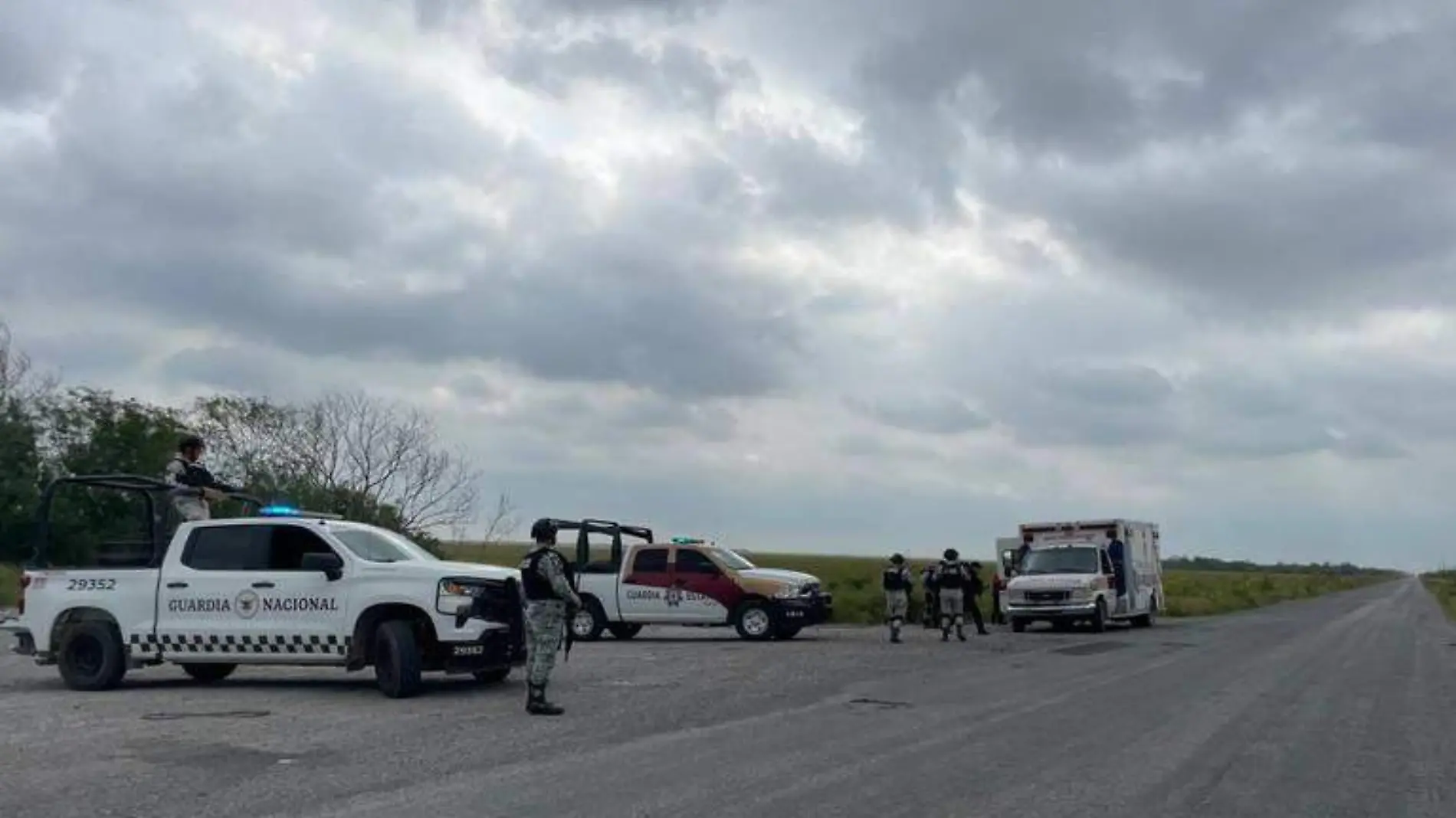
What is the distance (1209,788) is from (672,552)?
58.5 ft

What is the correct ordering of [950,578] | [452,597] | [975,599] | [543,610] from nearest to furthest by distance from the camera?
[543,610] < [452,597] < [950,578] < [975,599]

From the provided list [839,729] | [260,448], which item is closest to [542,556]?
[839,729]

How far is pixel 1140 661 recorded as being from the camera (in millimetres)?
22469

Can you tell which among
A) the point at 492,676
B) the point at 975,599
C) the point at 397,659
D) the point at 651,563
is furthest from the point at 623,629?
the point at 397,659

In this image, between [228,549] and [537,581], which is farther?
[228,549]

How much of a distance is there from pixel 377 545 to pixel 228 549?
1501mm

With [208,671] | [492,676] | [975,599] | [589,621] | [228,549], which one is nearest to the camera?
[228,549]

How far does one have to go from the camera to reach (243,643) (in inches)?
601

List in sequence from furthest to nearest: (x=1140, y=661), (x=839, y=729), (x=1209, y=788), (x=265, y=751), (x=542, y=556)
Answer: (x=1140, y=661), (x=542, y=556), (x=839, y=729), (x=265, y=751), (x=1209, y=788)

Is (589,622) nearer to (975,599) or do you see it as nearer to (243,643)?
(975,599)

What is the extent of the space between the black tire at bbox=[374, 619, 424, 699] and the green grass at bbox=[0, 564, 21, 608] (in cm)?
2574

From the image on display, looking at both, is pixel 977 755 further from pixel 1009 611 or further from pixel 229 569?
pixel 1009 611

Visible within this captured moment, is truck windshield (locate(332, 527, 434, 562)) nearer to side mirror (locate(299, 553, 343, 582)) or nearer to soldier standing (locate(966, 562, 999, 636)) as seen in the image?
side mirror (locate(299, 553, 343, 582))

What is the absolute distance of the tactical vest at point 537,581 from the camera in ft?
45.3
